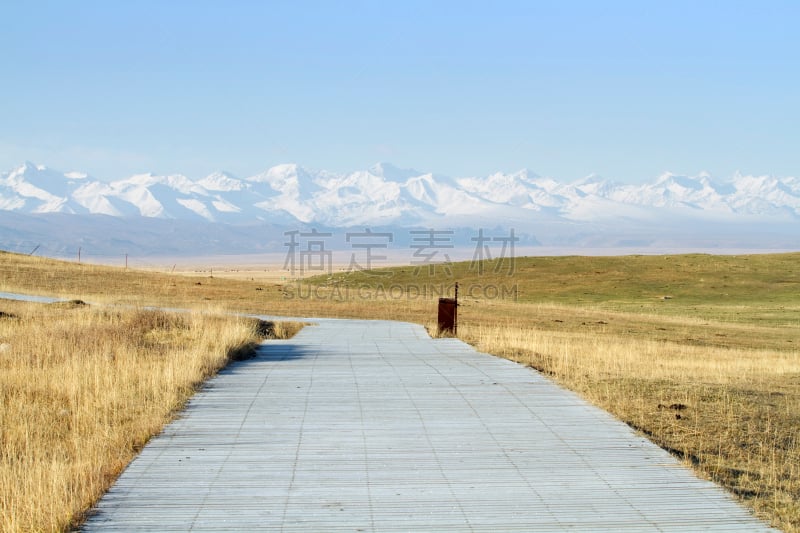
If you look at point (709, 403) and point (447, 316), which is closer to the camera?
point (709, 403)

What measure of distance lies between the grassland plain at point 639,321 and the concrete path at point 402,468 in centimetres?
79

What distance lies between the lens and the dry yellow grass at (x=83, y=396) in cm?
756

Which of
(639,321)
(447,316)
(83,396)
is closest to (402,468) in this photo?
(83,396)

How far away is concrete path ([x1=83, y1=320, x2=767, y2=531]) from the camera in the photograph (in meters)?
6.93

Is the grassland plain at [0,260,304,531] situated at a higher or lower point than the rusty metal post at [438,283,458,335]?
lower

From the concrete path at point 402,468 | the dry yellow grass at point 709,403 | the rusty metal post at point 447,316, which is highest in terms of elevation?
the rusty metal post at point 447,316

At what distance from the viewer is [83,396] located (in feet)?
41.9

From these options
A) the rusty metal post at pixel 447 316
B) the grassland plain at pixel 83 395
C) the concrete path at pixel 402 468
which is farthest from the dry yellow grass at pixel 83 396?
the rusty metal post at pixel 447 316

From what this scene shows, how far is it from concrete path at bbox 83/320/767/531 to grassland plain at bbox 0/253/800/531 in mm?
794

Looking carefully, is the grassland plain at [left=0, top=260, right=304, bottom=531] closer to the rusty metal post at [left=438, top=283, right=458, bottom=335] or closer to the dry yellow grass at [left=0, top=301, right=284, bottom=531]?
the dry yellow grass at [left=0, top=301, right=284, bottom=531]

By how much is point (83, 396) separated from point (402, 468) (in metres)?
6.18

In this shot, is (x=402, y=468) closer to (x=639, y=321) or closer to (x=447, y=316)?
(x=447, y=316)

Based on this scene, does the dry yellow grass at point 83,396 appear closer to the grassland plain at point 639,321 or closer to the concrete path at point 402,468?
the concrete path at point 402,468

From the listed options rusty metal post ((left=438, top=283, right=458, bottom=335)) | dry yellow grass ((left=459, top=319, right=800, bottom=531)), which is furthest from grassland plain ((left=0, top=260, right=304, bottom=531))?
rusty metal post ((left=438, top=283, right=458, bottom=335))
